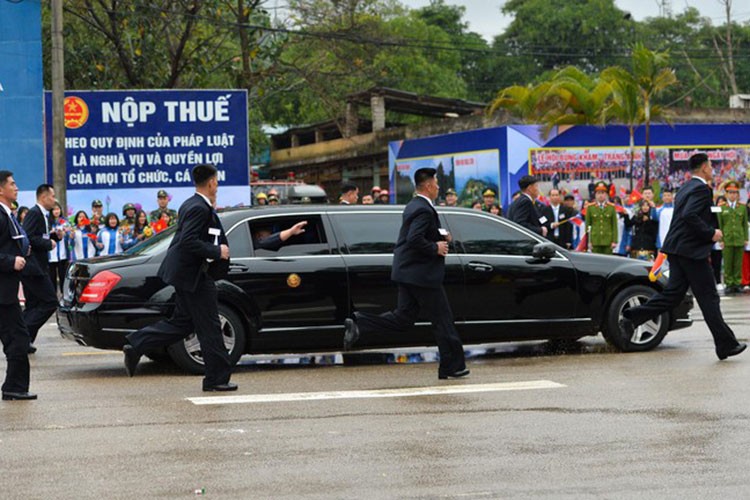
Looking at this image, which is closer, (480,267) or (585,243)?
(480,267)

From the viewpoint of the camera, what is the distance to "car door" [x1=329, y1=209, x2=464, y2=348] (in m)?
11.6

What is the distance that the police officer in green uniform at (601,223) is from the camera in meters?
21.0

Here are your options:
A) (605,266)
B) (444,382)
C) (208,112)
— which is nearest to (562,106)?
(208,112)

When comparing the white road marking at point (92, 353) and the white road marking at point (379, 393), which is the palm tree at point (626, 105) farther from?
the white road marking at point (379, 393)

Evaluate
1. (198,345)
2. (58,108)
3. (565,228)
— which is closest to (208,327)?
(198,345)

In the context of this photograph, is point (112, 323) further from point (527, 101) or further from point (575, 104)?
point (527, 101)

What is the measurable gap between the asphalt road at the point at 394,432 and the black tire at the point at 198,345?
0.75ft

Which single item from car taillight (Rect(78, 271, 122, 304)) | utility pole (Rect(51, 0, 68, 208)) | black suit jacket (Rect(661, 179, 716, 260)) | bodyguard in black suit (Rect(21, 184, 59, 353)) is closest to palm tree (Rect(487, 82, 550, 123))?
utility pole (Rect(51, 0, 68, 208))

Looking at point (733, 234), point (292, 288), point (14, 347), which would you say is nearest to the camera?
point (14, 347)

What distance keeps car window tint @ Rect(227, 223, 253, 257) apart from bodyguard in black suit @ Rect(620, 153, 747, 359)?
378cm

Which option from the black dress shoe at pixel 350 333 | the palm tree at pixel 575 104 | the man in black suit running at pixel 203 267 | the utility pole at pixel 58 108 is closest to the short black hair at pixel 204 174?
the man in black suit running at pixel 203 267

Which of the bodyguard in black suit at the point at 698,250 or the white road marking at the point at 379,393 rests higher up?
the bodyguard in black suit at the point at 698,250

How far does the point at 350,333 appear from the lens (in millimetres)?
10992

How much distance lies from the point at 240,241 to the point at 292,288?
0.63 meters
